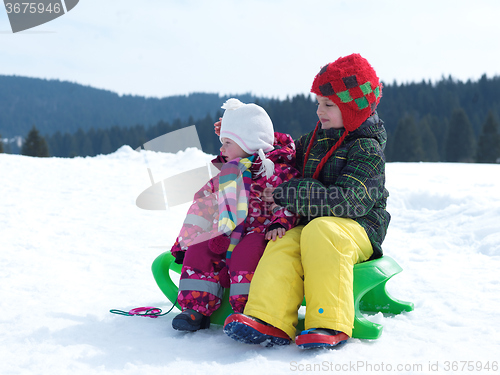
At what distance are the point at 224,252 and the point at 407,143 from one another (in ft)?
122

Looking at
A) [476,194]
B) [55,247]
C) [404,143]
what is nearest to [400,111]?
[404,143]

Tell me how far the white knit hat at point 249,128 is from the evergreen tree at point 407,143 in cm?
3621

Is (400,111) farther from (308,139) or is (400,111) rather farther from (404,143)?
(308,139)

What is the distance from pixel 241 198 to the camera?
2.17 metres

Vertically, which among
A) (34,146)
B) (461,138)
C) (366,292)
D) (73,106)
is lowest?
(461,138)

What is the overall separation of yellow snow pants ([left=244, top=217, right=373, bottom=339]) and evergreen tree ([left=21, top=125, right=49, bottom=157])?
40052 millimetres

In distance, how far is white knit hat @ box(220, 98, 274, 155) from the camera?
2.30 meters

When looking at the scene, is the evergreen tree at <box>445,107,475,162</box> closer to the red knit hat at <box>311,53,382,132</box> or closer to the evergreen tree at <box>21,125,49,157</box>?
the evergreen tree at <box>21,125,49,157</box>

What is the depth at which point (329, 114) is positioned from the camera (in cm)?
227

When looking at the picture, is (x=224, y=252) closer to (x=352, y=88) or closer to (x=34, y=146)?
(x=352, y=88)

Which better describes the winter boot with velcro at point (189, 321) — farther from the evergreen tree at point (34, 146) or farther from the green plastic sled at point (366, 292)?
the evergreen tree at point (34, 146)

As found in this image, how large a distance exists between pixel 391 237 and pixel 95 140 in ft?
196

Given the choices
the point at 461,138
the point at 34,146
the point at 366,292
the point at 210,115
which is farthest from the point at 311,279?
the point at 210,115

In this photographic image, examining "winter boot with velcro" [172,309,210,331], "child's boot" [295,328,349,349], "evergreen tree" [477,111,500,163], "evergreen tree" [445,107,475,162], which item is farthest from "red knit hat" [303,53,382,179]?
"evergreen tree" [445,107,475,162]
